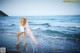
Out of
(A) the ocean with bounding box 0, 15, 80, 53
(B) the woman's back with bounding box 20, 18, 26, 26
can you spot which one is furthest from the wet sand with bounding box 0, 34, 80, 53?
(B) the woman's back with bounding box 20, 18, 26, 26

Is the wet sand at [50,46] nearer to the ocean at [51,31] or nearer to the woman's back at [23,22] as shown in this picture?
the ocean at [51,31]

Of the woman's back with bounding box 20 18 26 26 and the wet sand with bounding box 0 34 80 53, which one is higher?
the woman's back with bounding box 20 18 26 26

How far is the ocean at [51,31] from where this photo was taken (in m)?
2.43

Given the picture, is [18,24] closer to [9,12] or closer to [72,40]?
[9,12]

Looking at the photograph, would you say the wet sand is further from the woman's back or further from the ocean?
the woman's back

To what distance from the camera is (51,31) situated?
2.48 meters

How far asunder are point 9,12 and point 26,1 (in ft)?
1.38

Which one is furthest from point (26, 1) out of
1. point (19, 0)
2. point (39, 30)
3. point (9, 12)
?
point (39, 30)

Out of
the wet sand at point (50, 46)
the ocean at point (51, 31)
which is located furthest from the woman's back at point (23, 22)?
the wet sand at point (50, 46)

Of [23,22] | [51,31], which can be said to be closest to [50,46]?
[51,31]

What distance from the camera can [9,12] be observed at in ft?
8.41

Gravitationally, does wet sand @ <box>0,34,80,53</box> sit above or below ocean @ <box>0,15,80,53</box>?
below

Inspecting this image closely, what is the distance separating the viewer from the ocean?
2.43 m

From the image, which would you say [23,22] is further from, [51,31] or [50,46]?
[50,46]
